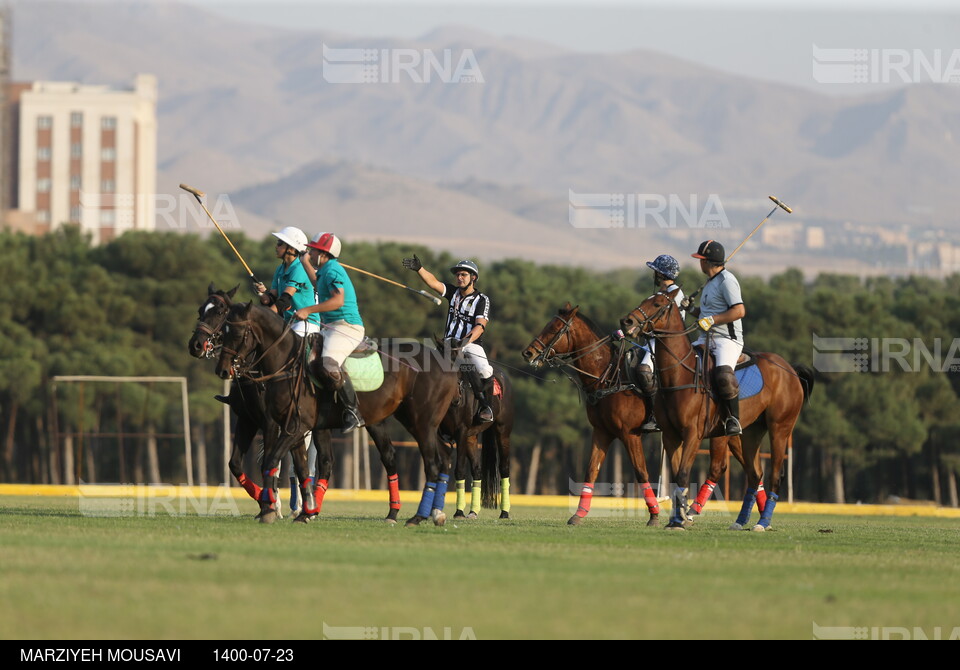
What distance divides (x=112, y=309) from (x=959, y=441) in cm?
3157

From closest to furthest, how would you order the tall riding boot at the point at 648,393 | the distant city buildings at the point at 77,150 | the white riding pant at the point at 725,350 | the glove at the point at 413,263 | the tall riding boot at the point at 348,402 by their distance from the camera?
the tall riding boot at the point at 348,402 → the white riding pant at the point at 725,350 → the tall riding boot at the point at 648,393 → the glove at the point at 413,263 → the distant city buildings at the point at 77,150

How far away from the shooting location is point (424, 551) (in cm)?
1239

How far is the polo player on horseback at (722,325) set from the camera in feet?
56.2

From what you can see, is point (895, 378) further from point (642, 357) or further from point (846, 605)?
point (846, 605)

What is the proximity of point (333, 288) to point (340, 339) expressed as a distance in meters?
0.53

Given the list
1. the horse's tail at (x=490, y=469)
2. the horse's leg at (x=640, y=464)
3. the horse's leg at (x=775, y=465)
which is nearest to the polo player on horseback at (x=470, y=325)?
the horse's tail at (x=490, y=469)

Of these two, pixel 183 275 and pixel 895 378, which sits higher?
pixel 183 275

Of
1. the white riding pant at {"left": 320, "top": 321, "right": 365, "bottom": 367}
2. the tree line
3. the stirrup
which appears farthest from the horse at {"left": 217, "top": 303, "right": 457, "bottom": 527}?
the tree line

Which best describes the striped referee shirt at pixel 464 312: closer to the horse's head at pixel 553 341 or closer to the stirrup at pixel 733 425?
the horse's head at pixel 553 341

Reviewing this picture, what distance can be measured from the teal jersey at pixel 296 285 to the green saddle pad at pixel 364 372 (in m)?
0.77


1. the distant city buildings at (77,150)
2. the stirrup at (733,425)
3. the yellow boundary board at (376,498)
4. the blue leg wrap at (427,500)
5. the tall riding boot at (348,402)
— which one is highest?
the distant city buildings at (77,150)

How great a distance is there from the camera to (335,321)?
652 inches
